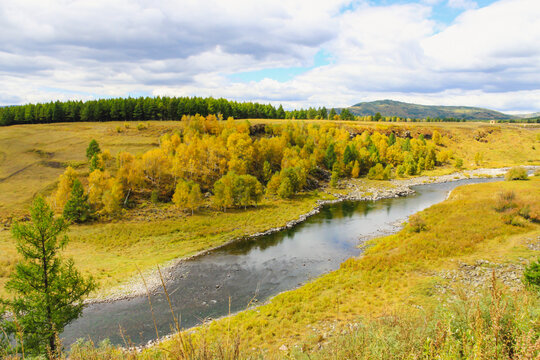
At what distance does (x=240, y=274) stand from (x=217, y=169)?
127 feet

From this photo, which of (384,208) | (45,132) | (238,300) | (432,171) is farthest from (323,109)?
(238,300)

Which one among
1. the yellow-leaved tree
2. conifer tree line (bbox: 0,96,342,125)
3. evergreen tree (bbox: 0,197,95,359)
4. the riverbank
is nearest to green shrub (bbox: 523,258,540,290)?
the riverbank

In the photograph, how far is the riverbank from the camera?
2620 cm

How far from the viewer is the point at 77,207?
42.0 metres

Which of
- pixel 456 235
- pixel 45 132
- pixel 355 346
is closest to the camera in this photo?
pixel 355 346

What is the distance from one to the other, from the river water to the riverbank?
3.00 feet

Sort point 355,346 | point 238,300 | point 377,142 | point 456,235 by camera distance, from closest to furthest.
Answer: point 355,346 → point 238,300 → point 456,235 → point 377,142

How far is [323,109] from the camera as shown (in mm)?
157375

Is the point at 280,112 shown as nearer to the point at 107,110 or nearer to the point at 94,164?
the point at 107,110

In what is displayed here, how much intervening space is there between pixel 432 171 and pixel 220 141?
243 ft

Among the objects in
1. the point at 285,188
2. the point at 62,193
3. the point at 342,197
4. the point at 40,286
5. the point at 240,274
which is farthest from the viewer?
the point at 342,197

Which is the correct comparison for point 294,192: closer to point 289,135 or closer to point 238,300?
point 289,135

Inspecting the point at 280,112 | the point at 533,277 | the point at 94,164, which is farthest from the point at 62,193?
the point at 280,112

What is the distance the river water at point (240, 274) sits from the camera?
21.5 metres
